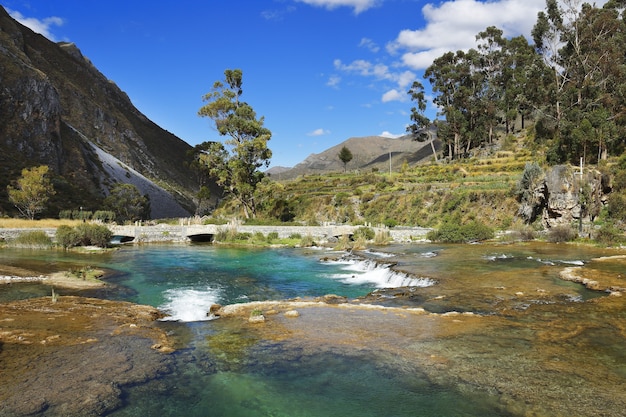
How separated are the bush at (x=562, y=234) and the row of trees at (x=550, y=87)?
16195mm

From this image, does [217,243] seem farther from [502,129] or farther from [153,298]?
[502,129]

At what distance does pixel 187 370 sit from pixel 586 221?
1468 inches

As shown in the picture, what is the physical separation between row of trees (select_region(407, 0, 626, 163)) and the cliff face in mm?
61699

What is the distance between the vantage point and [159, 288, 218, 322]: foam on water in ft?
44.9

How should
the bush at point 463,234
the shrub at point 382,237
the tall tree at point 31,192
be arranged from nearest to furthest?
the bush at point 463,234 → the shrub at point 382,237 → the tall tree at point 31,192

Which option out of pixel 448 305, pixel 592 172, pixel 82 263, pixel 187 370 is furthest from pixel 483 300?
pixel 592 172

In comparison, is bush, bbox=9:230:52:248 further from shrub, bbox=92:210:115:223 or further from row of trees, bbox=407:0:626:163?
row of trees, bbox=407:0:626:163

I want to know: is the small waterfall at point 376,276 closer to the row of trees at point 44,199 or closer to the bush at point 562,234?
the bush at point 562,234

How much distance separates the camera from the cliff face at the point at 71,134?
6931 cm

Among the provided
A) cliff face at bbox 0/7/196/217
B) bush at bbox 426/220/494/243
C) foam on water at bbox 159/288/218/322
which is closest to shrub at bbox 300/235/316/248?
bush at bbox 426/220/494/243

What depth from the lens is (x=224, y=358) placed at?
31.1 feet

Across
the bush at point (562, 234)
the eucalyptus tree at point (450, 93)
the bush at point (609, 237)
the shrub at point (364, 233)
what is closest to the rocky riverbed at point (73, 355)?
the shrub at point (364, 233)

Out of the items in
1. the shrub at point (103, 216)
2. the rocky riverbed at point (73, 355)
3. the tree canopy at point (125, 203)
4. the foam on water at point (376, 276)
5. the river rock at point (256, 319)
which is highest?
the tree canopy at point (125, 203)

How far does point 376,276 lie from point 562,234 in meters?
19.7
